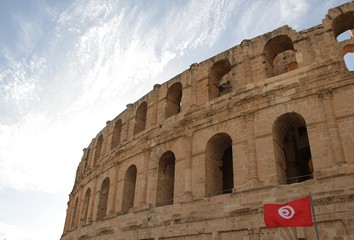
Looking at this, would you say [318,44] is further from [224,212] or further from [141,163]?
[141,163]

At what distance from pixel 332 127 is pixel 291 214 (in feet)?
13.8

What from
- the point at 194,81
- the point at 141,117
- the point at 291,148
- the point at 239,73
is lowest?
the point at 291,148

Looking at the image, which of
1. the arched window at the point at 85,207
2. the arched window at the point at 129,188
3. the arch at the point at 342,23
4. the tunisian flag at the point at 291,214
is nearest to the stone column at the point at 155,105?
the arched window at the point at 129,188

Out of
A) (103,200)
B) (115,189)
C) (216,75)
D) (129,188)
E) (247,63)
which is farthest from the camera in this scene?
(103,200)

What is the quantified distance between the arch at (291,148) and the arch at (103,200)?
32.8 feet

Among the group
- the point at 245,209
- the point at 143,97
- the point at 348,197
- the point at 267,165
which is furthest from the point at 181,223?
the point at 143,97

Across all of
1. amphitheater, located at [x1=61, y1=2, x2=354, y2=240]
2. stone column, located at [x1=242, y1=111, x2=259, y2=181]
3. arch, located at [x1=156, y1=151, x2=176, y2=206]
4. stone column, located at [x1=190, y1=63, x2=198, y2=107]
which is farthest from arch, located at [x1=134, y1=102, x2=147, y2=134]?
stone column, located at [x1=242, y1=111, x2=259, y2=181]

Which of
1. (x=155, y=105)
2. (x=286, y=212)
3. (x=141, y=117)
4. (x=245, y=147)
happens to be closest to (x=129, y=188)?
(x=141, y=117)

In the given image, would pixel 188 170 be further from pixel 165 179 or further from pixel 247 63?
pixel 247 63

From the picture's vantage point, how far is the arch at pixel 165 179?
1481 cm

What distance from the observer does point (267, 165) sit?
454 inches

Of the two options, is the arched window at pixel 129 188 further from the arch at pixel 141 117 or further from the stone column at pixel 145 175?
the arch at pixel 141 117

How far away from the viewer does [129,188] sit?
1703 centimetres

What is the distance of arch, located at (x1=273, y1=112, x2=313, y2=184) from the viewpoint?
12109 mm
